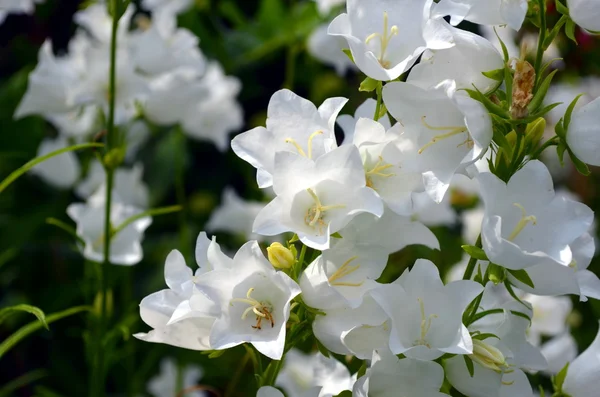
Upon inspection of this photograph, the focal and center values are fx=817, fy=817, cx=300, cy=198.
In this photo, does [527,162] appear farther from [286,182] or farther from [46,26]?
[46,26]

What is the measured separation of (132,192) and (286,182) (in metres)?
0.92

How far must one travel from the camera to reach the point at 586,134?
0.67m

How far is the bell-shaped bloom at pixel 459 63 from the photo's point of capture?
656 millimetres

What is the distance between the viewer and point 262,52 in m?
1.81

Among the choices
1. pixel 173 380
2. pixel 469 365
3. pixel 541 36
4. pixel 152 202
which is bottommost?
pixel 173 380

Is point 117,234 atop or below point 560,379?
below

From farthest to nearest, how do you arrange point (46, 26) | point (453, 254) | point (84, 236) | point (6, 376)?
point (46, 26), point (453, 254), point (6, 376), point (84, 236)

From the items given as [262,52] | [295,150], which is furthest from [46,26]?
[295,150]

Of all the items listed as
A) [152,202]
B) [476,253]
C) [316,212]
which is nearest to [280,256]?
[316,212]

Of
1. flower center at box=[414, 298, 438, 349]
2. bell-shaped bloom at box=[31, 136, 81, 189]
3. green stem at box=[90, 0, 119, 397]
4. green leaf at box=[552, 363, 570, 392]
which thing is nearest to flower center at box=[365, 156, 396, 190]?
flower center at box=[414, 298, 438, 349]

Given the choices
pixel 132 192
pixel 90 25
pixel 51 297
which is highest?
pixel 90 25

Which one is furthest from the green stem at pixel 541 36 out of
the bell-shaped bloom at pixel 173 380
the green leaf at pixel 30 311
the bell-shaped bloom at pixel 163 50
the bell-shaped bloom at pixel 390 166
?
the bell-shaped bloom at pixel 173 380

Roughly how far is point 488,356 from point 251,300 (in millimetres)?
191

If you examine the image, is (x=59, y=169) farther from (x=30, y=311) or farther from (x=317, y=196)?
(x=317, y=196)
